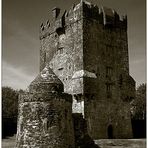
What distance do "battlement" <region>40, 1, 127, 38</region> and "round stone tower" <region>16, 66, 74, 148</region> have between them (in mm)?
12236

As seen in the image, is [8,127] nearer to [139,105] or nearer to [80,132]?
[139,105]

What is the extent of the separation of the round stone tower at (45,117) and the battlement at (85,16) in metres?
12.2

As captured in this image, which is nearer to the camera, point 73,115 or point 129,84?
point 73,115

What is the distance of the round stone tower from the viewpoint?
1176 cm

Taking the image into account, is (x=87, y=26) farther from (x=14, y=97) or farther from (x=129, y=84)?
(x=14, y=97)

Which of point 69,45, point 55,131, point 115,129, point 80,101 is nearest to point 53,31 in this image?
point 69,45

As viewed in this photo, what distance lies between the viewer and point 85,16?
2400 cm

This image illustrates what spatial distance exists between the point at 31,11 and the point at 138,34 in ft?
11.5

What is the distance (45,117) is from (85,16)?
1350cm

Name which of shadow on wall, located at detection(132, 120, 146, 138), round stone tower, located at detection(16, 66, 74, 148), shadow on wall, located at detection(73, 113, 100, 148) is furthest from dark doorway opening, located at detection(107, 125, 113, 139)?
round stone tower, located at detection(16, 66, 74, 148)

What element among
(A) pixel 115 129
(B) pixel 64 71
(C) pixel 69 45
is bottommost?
(A) pixel 115 129

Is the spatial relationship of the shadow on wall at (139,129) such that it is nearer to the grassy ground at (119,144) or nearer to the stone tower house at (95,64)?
the stone tower house at (95,64)

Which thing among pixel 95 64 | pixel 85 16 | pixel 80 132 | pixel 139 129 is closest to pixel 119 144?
pixel 80 132

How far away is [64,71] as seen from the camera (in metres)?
24.7
